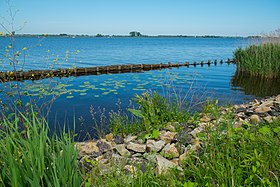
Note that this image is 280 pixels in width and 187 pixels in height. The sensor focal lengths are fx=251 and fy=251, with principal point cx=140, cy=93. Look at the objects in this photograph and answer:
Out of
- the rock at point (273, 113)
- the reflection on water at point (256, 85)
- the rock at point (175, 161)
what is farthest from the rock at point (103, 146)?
the reflection on water at point (256, 85)

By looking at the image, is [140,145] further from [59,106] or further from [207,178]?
[59,106]

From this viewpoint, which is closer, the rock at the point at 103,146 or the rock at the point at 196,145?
the rock at the point at 196,145

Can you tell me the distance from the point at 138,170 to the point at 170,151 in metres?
1.19

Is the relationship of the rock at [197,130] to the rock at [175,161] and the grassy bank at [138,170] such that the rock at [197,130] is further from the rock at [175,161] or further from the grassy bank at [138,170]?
the rock at [175,161]

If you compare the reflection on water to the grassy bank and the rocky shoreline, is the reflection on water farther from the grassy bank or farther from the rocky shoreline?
the grassy bank

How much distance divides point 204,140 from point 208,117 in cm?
192

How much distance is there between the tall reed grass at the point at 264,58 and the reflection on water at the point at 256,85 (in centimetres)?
49

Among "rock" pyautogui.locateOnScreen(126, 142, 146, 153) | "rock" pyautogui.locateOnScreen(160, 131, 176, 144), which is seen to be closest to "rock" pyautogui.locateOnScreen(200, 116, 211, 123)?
"rock" pyautogui.locateOnScreen(160, 131, 176, 144)

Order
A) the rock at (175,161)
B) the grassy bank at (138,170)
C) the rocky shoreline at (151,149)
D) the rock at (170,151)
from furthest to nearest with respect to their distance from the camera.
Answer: the rock at (170,151), the rock at (175,161), the rocky shoreline at (151,149), the grassy bank at (138,170)

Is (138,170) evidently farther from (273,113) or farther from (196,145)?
(273,113)

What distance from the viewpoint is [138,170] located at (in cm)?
288

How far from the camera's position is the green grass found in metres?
16.3

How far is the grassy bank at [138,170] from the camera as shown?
1985 millimetres

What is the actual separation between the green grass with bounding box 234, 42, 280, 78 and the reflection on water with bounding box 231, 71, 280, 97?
455 mm
